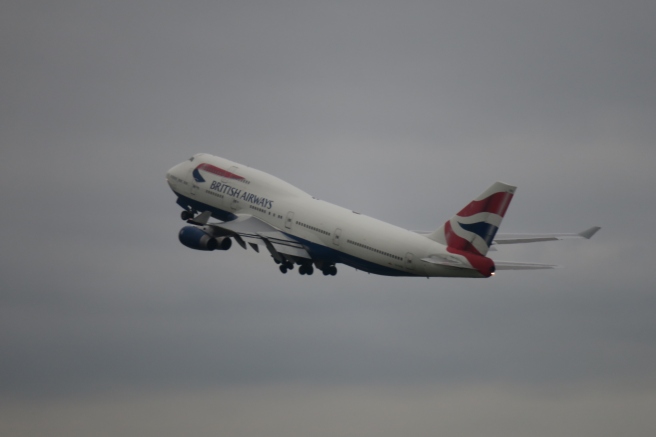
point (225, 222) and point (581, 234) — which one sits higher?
point (225, 222)

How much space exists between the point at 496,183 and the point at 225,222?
24100 mm

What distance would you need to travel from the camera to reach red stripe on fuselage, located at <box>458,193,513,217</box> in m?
81.2

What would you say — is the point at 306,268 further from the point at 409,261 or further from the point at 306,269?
the point at 409,261

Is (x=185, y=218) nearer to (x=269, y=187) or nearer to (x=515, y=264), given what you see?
(x=269, y=187)

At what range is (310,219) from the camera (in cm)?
9206

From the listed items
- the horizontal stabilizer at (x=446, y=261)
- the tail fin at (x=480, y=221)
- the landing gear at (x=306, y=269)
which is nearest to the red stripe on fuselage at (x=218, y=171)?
the landing gear at (x=306, y=269)

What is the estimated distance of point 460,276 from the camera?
273 ft

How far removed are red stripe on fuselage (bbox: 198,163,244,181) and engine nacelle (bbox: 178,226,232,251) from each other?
24.2 ft

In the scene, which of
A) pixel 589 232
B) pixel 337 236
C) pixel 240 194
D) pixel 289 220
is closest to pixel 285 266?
pixel 289 220

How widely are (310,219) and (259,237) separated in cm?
375

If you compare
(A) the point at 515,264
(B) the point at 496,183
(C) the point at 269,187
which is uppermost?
(C) the point at 269,187

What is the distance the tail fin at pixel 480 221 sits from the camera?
81.2 meters

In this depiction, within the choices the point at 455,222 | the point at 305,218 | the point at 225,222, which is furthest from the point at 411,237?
the point at 225,222

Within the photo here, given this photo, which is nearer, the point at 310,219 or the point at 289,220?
the point at 310,219
